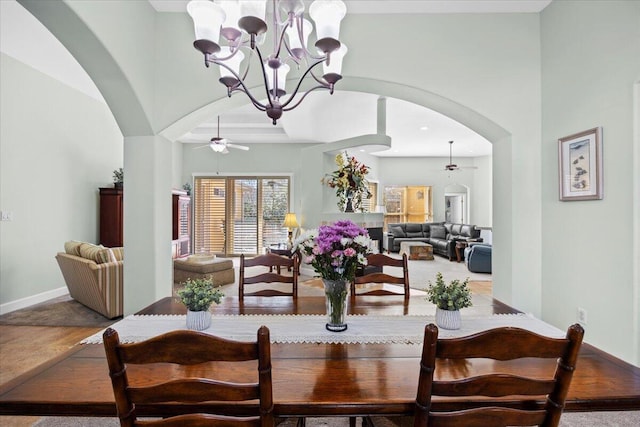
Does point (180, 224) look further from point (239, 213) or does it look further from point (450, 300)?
point (450, 300)

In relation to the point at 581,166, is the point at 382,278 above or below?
below

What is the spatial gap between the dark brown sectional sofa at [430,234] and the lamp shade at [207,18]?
7.77 meters

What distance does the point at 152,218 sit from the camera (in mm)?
2721

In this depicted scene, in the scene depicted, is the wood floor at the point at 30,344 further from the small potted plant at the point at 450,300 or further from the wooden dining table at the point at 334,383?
the small potted plant at the point at 450,300

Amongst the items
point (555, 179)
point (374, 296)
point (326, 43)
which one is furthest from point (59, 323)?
point (555, 179)

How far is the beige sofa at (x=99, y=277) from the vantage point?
3.54 meters

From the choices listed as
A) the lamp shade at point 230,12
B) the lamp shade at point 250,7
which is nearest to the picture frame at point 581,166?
the lamp shade at point 250,7

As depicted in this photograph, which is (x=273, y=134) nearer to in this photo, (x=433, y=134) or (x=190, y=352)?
(x=433, y=134)

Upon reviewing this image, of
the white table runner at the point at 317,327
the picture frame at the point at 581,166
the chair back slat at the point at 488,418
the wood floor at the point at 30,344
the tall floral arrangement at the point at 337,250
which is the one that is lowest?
the wood floor at the point at 30,344

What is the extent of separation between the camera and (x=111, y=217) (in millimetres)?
5465

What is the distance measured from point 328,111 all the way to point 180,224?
3.89m

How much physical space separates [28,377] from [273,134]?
6.80 metres

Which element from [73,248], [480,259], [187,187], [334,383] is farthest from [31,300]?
[480,259]

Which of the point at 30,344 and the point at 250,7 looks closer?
the point at 250,7
